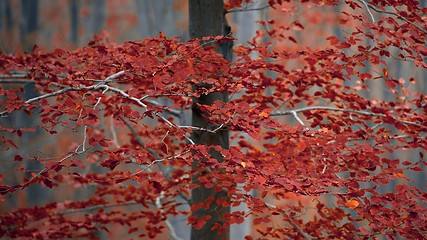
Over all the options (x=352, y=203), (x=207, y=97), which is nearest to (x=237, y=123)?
(x=352, y=203)

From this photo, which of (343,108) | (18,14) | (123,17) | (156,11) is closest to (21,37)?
(18,14)

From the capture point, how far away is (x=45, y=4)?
1666 cm

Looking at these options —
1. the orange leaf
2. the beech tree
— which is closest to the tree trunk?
the beech tree

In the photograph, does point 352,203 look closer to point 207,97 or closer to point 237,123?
point 237,123

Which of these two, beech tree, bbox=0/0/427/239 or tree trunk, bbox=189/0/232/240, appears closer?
beech tree, bbox=0/0/427/239

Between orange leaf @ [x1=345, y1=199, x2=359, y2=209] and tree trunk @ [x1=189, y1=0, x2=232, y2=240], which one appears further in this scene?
tree trunk @ [x1=189, y1=0, x2=232, y2=240]

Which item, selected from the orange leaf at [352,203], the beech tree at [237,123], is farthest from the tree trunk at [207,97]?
the orange leaf at [352,203]

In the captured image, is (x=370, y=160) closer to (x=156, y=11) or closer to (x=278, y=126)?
(x=278, y=126)

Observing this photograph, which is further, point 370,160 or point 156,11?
point 156,11

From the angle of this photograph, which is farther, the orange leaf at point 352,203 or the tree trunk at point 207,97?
the tree trunk at point 207,97

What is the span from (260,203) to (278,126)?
1.48 feet

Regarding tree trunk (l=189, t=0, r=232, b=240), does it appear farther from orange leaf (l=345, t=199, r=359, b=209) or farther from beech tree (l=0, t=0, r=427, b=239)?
orange leaf (l=345, t=199, r=359, b=209)

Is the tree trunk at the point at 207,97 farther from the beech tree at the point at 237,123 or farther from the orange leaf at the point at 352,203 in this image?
the orange leaf at the point at 352,203

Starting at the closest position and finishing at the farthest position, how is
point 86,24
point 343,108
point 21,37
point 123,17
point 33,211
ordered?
point 343,108, point 33,211, point 21,37, point 86,24, point 123,17
